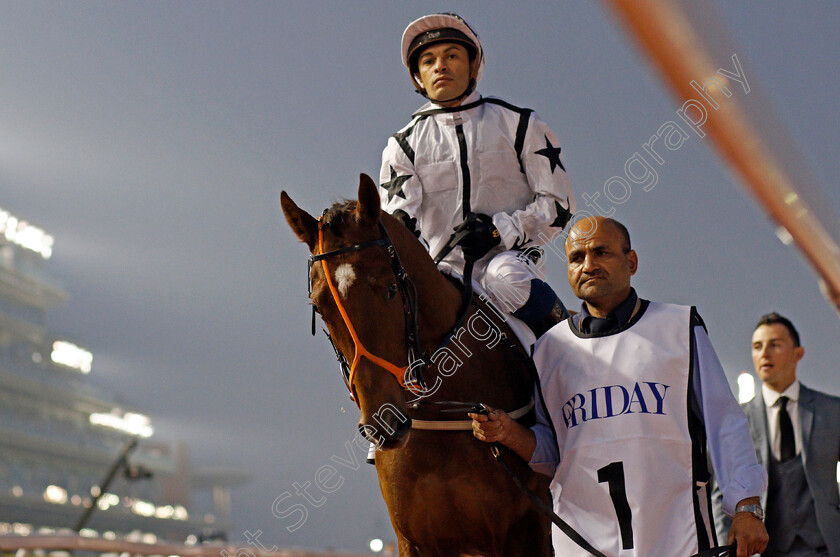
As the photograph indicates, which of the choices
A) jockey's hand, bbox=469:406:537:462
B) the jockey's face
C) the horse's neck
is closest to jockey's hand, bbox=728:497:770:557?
jockey's hand, bbox=469:406:537:462

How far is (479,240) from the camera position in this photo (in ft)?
14.3

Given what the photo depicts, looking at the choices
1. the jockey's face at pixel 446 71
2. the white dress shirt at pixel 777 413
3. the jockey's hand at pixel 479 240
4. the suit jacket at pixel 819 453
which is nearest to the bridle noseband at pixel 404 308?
the jockey's hand at pixel 479 240

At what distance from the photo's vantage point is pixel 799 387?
5.48m

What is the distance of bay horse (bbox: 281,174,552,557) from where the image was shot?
3.34 meters

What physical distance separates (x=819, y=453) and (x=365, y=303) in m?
3.27

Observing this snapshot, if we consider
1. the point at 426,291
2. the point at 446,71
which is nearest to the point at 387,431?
the point at 426,291

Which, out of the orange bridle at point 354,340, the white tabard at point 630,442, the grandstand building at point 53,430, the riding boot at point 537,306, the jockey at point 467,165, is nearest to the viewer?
the white tabard at point 630,442

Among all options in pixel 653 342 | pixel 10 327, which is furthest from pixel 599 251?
pixel 10 327

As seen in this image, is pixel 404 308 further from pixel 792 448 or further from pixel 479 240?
pixel 792 448

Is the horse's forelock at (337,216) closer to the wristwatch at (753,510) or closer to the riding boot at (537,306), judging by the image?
the riding boot at (537,306)

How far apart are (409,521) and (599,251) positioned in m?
1.40

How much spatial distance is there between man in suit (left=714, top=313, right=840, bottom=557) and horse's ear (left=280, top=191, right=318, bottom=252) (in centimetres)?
295

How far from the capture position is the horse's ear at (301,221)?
3.64m

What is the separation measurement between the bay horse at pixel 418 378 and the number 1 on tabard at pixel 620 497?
23.1 inches
